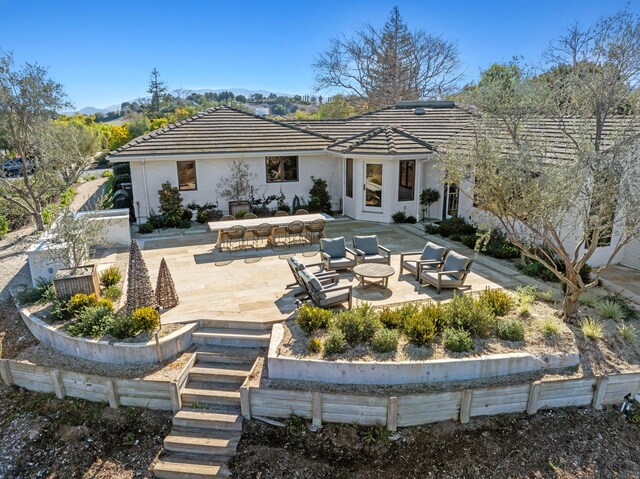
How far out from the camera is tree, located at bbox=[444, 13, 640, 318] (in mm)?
8039

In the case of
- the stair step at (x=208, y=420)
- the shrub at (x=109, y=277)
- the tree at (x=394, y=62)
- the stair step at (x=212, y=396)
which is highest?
the tree at (x=394, y=62)

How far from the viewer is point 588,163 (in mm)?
8172

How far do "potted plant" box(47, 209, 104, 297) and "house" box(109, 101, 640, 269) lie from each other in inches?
285

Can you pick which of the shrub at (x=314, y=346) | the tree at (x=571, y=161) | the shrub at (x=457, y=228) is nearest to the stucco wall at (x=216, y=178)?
the shrub at (x=457, y=228)

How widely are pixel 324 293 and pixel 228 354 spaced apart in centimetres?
237

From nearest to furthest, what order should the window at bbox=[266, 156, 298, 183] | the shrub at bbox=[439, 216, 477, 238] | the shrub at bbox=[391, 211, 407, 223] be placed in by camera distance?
the shrub at bbox=[439, 216, 477, 238] → the shrub at bbox=[391, 211, 407, 223] → the window at bbox=[266, 156, 298, 183]

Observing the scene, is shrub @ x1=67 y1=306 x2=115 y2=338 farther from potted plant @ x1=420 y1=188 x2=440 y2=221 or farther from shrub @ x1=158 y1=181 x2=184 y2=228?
potted plant @ x1=420 y1=188 x2=440 y2=221

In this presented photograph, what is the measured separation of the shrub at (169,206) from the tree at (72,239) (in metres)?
6.73

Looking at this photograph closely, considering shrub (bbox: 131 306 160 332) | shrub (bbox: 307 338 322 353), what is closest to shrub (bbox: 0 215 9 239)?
shrub (bbox: 131 306 160 332)

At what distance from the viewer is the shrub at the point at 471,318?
8.29 m

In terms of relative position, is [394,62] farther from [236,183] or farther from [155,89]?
[155,89]

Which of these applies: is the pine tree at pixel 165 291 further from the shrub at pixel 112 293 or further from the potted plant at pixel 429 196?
the potted plant at pixel 429 196

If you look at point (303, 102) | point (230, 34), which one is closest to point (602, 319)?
point (230, 34)

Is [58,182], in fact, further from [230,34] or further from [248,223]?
[230,34]
